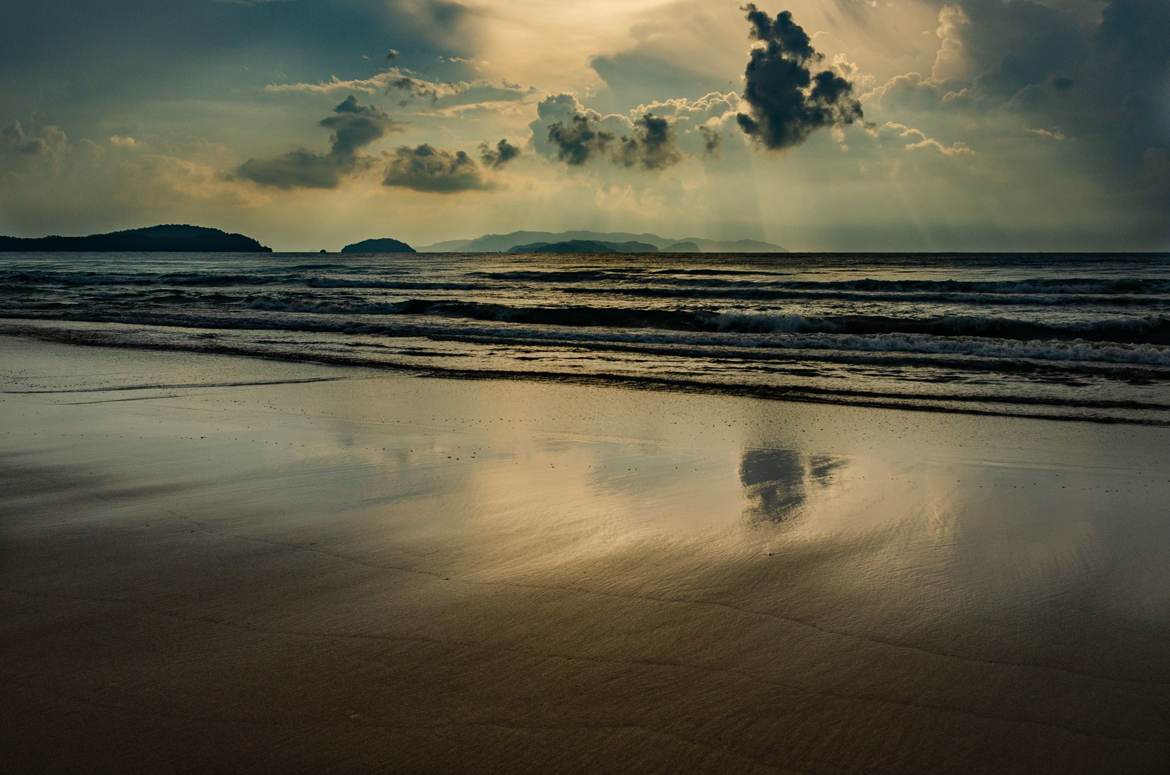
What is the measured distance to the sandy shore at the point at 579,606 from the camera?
2.89 metres

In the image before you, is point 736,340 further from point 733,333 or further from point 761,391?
point 761,391

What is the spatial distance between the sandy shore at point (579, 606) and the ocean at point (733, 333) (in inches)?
194

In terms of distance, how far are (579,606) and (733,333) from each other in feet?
62.3

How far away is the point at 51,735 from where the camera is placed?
2855 mm

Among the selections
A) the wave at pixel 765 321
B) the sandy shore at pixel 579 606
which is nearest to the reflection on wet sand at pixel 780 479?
the sandy shore at pixel 579 606

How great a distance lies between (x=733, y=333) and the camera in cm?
2239

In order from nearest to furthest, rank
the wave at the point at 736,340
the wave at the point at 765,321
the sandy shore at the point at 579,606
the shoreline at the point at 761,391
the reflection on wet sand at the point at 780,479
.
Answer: the sandy shore at the point at 579,606 < the reflection on wet sand at the point at 780,479 < the shoreline at the point at 761,391 < the wave at the point at 736,340 < the wave at the point at 765,321

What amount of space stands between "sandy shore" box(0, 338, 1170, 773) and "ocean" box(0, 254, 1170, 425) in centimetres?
493

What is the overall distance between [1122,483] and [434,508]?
18.9 feet

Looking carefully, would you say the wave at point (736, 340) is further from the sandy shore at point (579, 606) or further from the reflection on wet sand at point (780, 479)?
the reflection on wet sand at point (780, 479)

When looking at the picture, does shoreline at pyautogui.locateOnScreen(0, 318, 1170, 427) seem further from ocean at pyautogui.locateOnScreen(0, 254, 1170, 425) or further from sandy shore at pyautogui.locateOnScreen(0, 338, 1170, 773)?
sandy shore at pyautogui.locateOnScreen(0, 338, 1170, 773)

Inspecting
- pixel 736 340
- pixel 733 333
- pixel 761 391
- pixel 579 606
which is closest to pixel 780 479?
pixel 579 606

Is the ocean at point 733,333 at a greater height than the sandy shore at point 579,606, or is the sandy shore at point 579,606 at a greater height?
the ocean at point 733,333

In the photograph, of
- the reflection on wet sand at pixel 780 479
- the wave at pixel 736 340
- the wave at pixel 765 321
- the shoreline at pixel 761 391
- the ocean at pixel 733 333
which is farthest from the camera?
the wave at pixel 765 321
